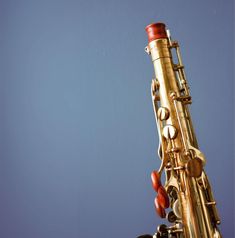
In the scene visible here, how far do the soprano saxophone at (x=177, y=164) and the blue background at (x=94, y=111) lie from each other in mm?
479

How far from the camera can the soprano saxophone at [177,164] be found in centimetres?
77

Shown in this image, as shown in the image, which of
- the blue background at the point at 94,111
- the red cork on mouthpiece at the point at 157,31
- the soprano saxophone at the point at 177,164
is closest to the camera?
the soprano saxophone at the point at 177,164

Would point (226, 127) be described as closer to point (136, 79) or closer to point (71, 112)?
point (136, 79)

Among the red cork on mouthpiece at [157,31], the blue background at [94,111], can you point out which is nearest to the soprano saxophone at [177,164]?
the red cork on mouthpiece at [157,31]

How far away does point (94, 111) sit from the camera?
1408mm

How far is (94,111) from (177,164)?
64cm

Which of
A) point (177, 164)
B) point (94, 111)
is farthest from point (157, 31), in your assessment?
point (94, 111)

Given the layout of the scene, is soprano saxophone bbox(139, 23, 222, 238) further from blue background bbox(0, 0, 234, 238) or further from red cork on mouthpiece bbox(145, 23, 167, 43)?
blue background bbox(0, 0, 234, 238)

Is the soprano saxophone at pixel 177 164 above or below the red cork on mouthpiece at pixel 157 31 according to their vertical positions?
below

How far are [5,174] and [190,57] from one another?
0.81 meters

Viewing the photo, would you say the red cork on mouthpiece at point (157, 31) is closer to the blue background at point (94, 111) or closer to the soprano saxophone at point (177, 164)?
the soprano saxophone at point (177, 164)

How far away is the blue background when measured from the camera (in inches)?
52.7

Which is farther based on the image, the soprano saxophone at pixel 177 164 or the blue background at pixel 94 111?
the blue background at pixel 94 111

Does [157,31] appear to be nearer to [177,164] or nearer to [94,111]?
[177,164]
